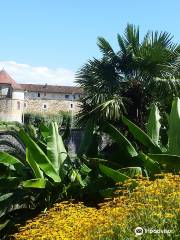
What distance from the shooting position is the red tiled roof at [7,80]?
8900 centimetres

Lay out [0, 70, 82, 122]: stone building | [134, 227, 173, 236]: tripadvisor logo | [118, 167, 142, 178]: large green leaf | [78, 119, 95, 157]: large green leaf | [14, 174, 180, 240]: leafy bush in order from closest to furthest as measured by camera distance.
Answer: [134, 227, 173, 236]: tripadvisor logo < [14, 174, 180, 240]: leafy bush < [118, 167, 142, 178]: large green leaf < [78, 119, 95, 157]: large green leaf < [0, 70, 82, 122]: stone building

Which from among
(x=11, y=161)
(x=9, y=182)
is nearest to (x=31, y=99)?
(x=11, y=161)

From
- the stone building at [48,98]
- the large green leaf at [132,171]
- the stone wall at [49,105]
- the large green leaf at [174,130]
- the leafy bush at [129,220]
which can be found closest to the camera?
the leafy bush at [129,220]

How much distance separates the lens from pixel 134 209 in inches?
164

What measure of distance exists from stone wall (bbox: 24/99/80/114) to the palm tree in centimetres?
8358

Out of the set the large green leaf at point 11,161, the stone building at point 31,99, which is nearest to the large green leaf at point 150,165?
the large green leaf at point 11,161

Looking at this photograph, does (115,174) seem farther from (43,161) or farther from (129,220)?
(129,220)

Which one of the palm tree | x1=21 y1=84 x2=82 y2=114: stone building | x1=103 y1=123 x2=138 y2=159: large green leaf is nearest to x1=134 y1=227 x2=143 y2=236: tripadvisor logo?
x1=103 y1=123 x2=138 y2=159: large green leaf

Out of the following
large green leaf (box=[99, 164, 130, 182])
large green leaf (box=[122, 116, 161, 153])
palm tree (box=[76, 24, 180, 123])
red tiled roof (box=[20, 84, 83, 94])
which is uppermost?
red tiled roof (box=[20, 84, 83, 94])

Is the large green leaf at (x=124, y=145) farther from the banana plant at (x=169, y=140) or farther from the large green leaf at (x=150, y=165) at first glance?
the large green leaf at (x=150, y=165)

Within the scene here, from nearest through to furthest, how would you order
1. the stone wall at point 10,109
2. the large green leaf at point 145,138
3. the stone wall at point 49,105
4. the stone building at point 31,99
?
the large green leaf at point 145,138, the stone wall at point 10,109, the stone building at point 31,99, the stone wall at point 49,105

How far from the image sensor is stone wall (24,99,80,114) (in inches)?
3752

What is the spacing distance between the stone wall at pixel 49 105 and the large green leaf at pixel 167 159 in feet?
293

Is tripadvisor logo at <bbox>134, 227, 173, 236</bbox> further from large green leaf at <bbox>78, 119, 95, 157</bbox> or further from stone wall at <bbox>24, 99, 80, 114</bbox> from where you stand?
stone wall at <bbox>24, 99, 80, 114</bbox>
